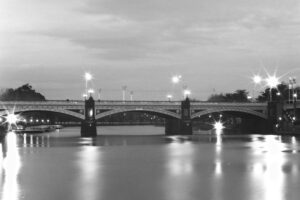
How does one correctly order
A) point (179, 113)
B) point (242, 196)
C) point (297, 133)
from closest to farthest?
1. point (242, 196)
2. point (297, 133)
3. point (179, 113)

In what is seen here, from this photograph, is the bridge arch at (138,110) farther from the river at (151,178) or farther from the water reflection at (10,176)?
the river at (151,178)

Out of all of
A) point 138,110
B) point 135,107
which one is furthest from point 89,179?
point 138,110

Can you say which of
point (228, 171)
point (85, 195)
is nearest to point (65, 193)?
point (85, 195)

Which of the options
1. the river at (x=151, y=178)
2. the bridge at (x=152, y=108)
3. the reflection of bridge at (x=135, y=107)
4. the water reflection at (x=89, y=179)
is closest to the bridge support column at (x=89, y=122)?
the bridge at (x=152, y=108)

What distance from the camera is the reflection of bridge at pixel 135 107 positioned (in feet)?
357

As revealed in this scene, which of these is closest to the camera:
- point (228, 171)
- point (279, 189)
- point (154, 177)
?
point (279, 189)

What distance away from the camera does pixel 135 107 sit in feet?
379

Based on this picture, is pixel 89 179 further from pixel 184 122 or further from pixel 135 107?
pixel 184 122

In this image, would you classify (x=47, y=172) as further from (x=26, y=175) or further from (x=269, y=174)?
(x=269, y=174)

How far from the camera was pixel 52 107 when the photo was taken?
11006 centimetres

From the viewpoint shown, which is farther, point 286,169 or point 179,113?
point 179,113

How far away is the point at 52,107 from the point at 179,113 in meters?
26.3

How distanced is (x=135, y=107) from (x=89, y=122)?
30.5ft

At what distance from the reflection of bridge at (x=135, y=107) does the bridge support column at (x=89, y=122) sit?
0.96 metres
